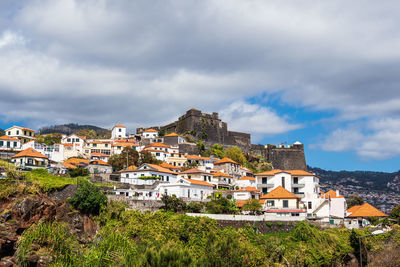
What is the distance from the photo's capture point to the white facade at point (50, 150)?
74062 millimetres

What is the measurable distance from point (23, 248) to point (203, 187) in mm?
30229

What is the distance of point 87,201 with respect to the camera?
42.2 meters

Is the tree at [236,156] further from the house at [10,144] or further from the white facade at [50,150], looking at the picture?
the house at [10,144]

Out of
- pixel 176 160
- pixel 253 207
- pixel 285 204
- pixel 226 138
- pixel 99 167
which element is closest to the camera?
pixel 253 207

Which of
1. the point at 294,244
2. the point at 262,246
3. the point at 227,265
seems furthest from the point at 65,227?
the point at 294,244

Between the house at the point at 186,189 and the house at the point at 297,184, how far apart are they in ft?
33.2

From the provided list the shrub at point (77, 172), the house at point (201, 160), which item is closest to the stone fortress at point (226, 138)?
the house at point (201, 160)

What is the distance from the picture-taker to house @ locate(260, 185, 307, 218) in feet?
174

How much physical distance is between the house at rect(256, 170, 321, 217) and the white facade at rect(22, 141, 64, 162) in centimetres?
3646

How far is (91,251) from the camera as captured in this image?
3353 centimetres

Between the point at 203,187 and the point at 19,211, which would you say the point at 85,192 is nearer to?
the point at 19,211

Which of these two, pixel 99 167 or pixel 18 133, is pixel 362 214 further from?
pixel 18 133

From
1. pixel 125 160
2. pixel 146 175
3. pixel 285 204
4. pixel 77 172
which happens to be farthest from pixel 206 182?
pixel 77 172

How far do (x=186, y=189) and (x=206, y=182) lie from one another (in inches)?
286
